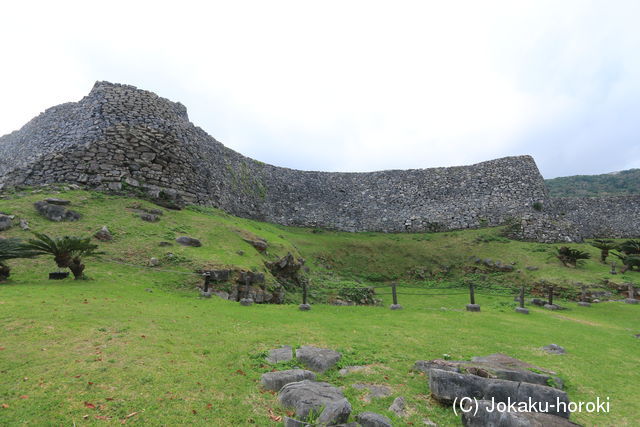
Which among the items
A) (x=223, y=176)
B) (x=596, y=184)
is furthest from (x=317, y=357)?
(x=596, y=184)

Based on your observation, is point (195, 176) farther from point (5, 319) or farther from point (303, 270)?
point (5, 319)

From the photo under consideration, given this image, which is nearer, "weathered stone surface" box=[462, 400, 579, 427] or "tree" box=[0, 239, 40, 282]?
"weathered stone surface" box=[462, 400, 579, 427]

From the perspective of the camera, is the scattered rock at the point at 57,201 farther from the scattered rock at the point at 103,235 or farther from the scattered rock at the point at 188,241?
the scattered rock at the point at 188,241

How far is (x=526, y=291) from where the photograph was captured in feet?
72.7

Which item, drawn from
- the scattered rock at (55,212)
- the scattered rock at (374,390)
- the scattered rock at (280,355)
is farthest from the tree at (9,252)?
the scattered rock at (374,390)

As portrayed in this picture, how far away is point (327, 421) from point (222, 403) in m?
1.77

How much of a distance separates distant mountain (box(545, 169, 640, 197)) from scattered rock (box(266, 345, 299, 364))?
260ft

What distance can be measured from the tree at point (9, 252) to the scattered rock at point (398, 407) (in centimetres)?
1268

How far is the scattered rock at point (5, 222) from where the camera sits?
44.5 ft

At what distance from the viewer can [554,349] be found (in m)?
9.13

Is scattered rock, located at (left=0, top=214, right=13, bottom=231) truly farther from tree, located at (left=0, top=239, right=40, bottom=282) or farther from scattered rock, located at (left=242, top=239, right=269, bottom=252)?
scattered rock, located at (left=242, top=239, right=269, bottom=252)

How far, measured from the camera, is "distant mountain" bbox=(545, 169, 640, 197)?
67.1m

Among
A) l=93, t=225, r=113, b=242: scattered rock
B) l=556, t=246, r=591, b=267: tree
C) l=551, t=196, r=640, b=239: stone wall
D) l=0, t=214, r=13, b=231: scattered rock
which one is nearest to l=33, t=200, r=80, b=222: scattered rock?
l=0, t=214, r=13, b=231: scattered rock

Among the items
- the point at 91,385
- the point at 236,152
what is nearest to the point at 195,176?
the point at 236,152
